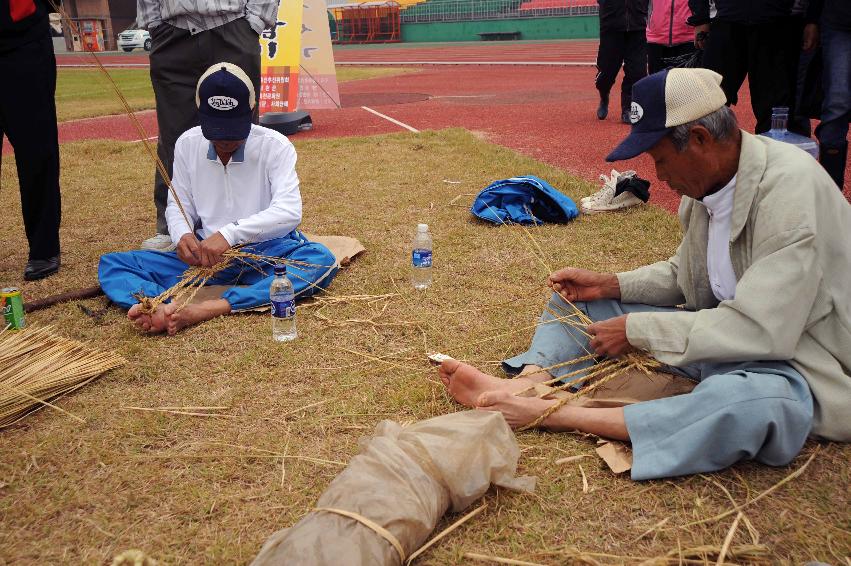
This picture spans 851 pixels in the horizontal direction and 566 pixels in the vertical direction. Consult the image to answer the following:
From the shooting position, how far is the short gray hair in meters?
2.30

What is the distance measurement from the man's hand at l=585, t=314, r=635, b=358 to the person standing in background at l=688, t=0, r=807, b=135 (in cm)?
313

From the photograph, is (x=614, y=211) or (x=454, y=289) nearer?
(x=454, y=289)

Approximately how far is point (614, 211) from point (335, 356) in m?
2.98

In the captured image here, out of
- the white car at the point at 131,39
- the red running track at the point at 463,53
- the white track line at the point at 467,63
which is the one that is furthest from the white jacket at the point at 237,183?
the white car at the point at 131,39

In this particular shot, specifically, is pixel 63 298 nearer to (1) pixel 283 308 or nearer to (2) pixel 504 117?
(1) pixel 283 308

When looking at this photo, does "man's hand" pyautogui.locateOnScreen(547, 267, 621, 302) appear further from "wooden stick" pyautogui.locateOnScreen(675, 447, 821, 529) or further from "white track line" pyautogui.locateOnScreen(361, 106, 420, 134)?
"white track line" pyautogui.locateOnScreen(361, 106, 420, 134)

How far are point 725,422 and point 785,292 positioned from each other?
17.0 inches

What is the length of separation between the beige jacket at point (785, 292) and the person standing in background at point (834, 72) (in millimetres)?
2729

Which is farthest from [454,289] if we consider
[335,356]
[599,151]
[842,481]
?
[599,151]

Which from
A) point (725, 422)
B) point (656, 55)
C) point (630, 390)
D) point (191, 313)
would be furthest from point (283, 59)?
point (725, 422)

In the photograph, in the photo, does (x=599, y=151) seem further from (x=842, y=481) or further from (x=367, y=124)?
(x=842, y=481)

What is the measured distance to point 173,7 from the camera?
461 centimetres

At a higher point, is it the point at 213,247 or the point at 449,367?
the point at 213,247

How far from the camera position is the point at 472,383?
2826mm
